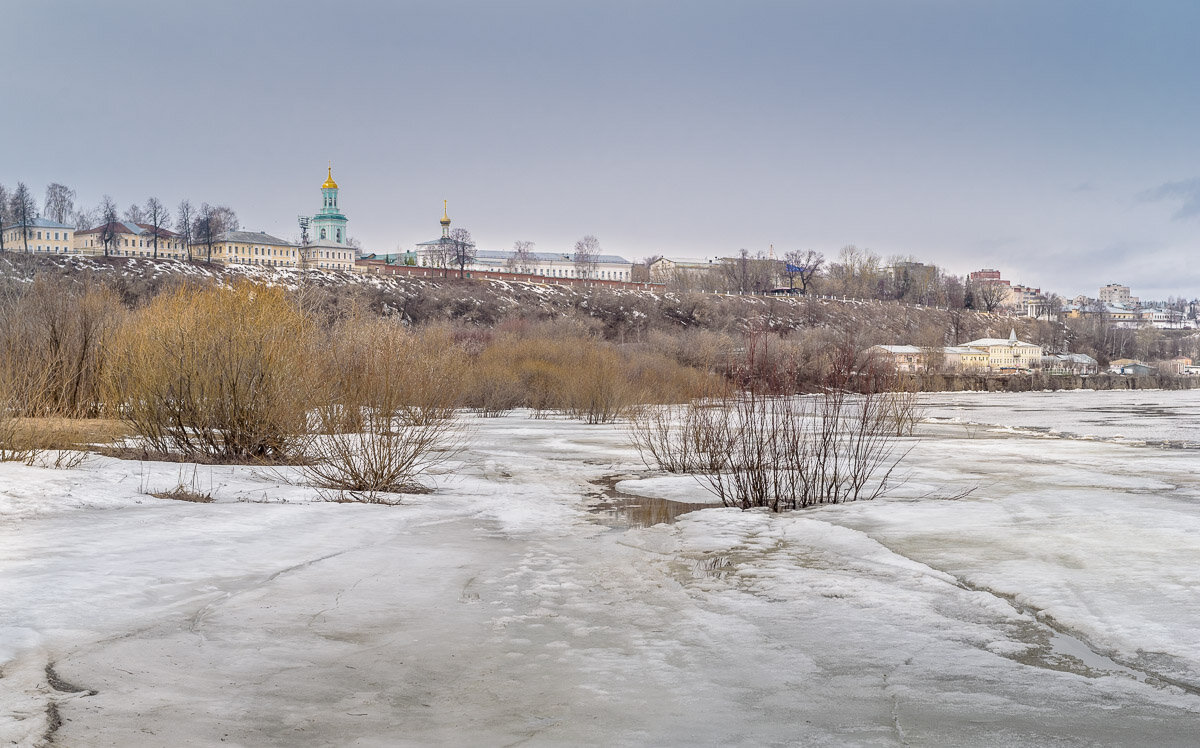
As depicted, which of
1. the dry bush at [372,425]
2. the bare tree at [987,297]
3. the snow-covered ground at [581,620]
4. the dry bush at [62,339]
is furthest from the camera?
the bare tree at [987,297]

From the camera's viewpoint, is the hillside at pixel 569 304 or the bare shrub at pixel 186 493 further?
the hillside at pixel 569 304

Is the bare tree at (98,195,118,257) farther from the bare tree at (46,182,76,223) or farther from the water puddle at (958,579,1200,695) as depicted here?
the water puddle at (958,579,1200,695)

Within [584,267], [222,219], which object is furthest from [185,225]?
[584,267]

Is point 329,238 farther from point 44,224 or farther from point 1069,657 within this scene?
point 1069,657

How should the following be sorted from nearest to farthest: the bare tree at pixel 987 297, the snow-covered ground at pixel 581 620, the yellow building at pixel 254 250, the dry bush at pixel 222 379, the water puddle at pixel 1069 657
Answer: the snow-covered ground at pixel 581 620 → the water puddle at pixel 1069 657 → the dry bush at pixel 222 379 → the yellow building at pixel 254 250 → the bare tree at pixel 987 297

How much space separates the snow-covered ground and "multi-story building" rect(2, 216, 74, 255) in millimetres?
113454

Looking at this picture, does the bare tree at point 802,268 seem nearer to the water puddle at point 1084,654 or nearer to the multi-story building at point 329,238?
the multi-story building at point 329,238

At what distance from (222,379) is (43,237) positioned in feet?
378

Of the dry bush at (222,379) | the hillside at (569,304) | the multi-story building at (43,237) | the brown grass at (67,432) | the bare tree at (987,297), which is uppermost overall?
the multi-story building at (43,237)

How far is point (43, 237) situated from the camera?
112m

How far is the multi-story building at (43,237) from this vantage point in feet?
356

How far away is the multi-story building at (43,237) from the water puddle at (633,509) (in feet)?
367

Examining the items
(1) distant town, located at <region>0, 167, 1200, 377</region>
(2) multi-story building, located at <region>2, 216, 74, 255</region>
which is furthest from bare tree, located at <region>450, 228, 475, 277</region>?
(2) multi-story building, located at <region>2, 216, 74, 255</region>

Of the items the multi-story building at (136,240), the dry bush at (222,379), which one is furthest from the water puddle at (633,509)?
the multi-story building at (136,240)
